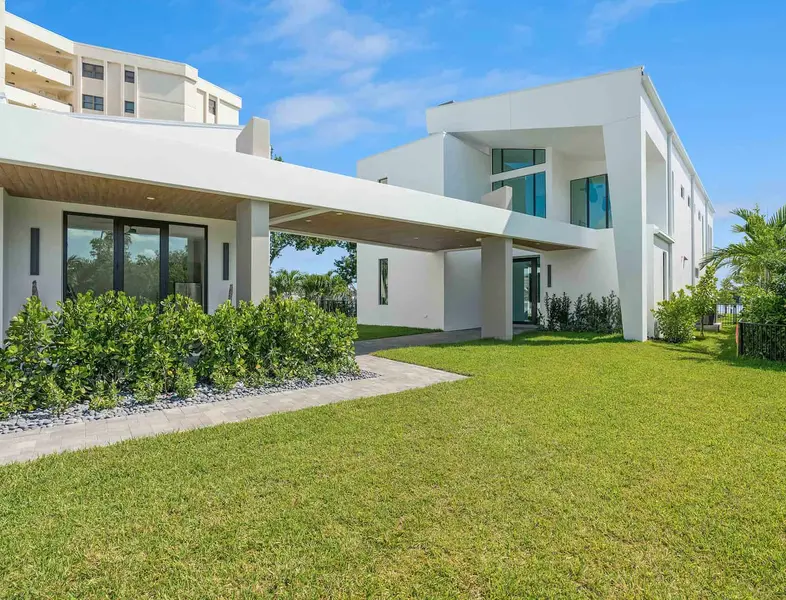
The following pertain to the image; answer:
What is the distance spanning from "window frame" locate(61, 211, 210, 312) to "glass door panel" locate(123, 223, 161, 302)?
0.06 metres

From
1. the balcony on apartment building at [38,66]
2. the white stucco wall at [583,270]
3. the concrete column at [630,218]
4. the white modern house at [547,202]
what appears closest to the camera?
the concrete column at [630,218]

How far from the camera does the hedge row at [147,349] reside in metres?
5.96

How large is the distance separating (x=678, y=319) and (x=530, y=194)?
830 cm

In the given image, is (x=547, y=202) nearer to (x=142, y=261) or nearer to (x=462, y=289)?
(x=462, y=289)

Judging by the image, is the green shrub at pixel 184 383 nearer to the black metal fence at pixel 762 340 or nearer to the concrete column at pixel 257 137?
the concrete column at pixel 257 137

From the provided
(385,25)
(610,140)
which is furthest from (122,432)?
(610,140)

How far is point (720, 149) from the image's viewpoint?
18734mm

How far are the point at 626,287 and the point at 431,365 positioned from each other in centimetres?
847

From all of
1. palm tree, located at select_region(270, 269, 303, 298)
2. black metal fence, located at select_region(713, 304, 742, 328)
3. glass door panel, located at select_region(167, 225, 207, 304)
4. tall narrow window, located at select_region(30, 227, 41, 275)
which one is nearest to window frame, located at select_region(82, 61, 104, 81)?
palm tree, located at select_region(270, 269, 303, 298)

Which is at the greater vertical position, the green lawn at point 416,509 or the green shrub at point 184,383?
the green shrub at point 184,383

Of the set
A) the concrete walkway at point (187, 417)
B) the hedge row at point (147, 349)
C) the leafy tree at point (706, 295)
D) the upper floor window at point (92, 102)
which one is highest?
the upper floor window at point (92, 102)

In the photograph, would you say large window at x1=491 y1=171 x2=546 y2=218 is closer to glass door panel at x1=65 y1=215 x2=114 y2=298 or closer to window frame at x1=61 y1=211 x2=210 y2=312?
window frame at x1=61 y1=211 x2=210 y2=312

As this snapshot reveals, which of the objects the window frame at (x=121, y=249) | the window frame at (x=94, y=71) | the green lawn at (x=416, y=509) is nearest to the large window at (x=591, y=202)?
the green lawn at (x=416, y=509)

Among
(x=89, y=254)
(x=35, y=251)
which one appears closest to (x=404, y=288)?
(x=89, y=254)
